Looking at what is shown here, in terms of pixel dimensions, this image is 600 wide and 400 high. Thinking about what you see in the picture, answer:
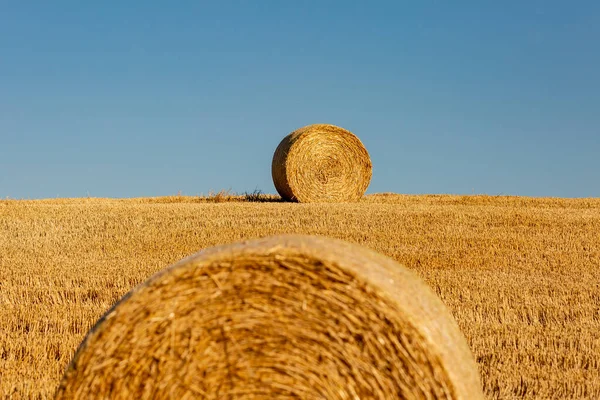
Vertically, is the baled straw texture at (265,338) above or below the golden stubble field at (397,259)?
below

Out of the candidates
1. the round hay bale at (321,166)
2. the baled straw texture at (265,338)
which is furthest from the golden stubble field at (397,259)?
the baled straw texture at (265,338)

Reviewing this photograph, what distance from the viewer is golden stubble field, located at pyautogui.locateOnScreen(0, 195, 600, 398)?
6.33m

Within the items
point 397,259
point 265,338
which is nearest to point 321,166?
point 397,259

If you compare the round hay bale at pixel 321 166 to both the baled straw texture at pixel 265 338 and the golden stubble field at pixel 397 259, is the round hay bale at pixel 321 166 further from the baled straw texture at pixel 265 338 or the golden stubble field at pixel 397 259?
the baled straw texture at pixel 265 338

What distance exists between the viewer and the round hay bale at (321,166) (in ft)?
54.4

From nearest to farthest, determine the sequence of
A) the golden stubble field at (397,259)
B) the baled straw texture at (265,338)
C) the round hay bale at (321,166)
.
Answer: the baled straw texture at (265,338), the golden stubble field at (397,259), the round hay bale at (321,166)

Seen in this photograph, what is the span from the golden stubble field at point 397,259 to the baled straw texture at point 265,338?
2.07 m

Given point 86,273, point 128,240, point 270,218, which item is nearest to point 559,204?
point 270,218

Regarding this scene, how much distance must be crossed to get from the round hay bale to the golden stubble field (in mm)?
1056

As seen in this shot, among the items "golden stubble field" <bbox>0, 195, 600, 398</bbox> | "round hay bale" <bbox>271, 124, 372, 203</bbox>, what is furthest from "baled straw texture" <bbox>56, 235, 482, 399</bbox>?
"round hay bale" <bbox>271, 124, 372, 203</bbox>

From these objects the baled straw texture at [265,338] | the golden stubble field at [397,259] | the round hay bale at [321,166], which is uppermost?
the round hay bale at [321,166]

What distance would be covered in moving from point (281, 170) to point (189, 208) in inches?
95.9

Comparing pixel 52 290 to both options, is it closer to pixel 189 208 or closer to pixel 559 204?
pixel 189 208

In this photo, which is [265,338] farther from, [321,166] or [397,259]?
[321,166]
